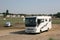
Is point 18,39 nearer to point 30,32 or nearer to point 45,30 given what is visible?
point 30,32

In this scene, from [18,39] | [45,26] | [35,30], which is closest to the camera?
[18,39]

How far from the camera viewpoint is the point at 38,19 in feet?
99.0

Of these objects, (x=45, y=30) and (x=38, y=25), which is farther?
(x=45, y=30)

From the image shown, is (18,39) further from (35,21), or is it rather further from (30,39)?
(35,21)

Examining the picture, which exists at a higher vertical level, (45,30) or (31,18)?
(31,18)

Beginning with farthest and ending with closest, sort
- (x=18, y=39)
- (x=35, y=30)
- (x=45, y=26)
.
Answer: (x=45, y=26) → (x=35, y=30) → (x=18, y=39)

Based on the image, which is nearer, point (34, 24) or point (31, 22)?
point (34, 24)

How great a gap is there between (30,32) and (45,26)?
3.58 metres

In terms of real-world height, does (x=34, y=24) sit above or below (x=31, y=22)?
below

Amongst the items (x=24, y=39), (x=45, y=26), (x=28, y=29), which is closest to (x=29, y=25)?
(x=28, y=29)

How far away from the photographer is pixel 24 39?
24.1 metres

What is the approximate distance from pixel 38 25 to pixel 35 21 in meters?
0.80

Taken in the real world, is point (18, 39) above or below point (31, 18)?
below

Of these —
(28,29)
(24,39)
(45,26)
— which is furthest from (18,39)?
(45,26)
